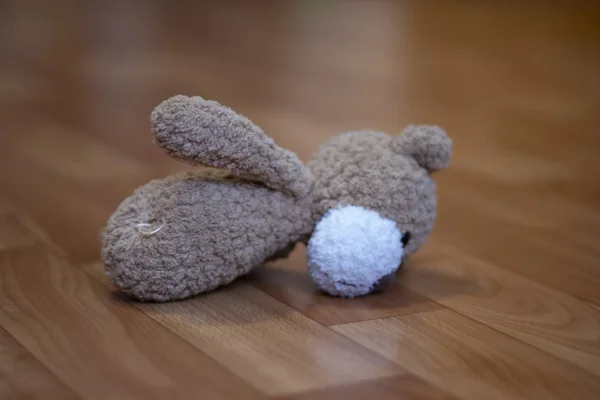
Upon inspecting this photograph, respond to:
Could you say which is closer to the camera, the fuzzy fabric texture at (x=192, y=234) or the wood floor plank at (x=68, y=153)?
the fuzzy fabric texture at (x=192, y=234)

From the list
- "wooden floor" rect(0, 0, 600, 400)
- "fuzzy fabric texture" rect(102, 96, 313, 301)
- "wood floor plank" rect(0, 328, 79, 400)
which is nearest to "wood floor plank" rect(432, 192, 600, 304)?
"wooden floor" rect(0, 0, 600, 400)

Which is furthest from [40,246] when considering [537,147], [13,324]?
[537,147]

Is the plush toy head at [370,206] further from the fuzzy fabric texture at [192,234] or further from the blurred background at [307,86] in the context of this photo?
the blurred background at [307,86]

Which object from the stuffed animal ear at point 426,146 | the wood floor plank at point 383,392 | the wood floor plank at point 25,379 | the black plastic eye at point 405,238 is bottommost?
the wood floor plank at point 25,379

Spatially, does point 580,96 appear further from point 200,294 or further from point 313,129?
point 200,294

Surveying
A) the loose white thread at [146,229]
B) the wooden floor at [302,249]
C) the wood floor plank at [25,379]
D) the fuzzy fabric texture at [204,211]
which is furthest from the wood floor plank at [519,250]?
the wood floor plank at [25,379]

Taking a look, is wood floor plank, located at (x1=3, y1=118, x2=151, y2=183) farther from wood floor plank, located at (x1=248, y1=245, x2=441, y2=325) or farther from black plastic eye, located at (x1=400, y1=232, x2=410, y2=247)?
black plastic eye, located at (x1=400, y1=232, x2=410, y2=247)

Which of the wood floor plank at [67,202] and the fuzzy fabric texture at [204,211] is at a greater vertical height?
the fuzzy fabric texture at [204,211]

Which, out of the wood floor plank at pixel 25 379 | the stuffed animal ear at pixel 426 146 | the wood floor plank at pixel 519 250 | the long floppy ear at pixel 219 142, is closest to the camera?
the wood floor plank at pixel 25 379
